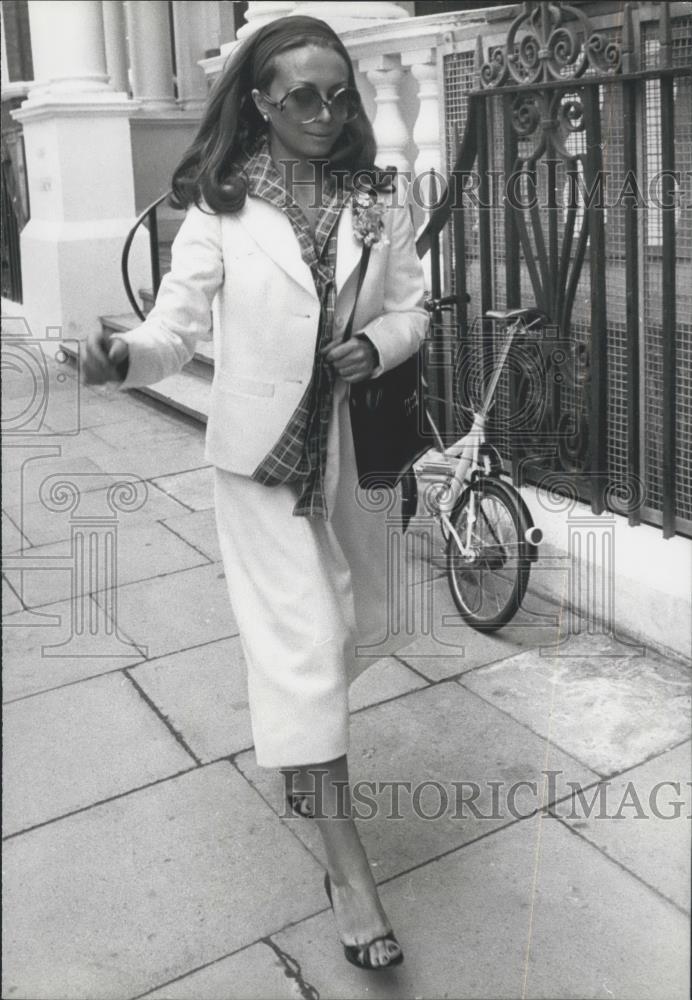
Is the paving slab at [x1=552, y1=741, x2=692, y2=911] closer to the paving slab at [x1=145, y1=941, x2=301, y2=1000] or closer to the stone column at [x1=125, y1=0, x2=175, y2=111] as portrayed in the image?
the paving slab at [x1=145, y1=941, x2=301, y2=1000]

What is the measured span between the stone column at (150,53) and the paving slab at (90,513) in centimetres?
757

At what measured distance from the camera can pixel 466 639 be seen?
14.4ft

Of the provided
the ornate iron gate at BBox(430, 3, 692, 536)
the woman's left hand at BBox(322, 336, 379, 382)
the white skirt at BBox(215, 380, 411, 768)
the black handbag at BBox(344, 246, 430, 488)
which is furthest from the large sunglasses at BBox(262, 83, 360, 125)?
the ornate iron gate at BBox(430, 3, 692, 536)

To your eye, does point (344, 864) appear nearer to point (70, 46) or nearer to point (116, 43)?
point (70, 46)

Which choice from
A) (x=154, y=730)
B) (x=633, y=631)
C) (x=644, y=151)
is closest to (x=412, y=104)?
(x=644, y=151)

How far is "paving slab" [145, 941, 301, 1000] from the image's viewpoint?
2.61 m

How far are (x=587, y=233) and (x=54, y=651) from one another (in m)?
2.48

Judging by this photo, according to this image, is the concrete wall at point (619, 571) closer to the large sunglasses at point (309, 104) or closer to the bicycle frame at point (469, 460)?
the bicycle frame at point (469, 460)

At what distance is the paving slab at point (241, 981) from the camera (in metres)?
2.61

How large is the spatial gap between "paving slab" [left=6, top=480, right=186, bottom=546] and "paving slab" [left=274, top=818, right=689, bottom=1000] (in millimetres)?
3268

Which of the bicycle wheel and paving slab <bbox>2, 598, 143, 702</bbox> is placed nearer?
paving slab <bbox>2, 598, 143, 702</bbox>

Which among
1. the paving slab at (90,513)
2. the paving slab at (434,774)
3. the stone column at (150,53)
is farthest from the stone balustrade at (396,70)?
the stone column at (150,53)

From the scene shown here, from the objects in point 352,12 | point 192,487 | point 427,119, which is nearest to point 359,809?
point 192,487

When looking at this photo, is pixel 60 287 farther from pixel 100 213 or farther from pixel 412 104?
pixel 412 104
